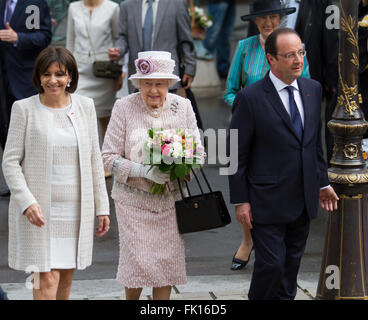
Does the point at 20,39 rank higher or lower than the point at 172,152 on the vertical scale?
lower

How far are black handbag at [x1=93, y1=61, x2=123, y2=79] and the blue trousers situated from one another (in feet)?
27.1

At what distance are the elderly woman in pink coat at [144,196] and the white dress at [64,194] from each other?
1.63 ft

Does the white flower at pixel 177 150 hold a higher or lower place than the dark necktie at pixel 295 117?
lower

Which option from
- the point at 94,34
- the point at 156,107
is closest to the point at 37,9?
the point at 94,34

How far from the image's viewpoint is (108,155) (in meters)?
6.12

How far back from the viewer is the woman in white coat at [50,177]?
217 inches

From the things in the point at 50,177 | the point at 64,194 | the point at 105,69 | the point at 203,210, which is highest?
the point at 50,177

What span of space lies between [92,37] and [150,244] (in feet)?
15.3

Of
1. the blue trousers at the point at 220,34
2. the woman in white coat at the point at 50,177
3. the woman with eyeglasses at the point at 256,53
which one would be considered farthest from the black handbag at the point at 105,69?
the blue trousers at the point at 220,34

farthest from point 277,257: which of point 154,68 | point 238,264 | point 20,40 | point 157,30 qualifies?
point 20,40

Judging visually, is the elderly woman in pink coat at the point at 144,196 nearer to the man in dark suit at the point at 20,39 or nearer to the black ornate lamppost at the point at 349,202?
the black ornate lamppost at the point at 349,202

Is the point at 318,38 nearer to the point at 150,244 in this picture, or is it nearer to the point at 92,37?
the point at 92,37

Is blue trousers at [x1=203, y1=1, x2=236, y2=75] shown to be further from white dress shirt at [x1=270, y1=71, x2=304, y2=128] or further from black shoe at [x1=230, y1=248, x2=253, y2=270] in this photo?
white dress shirt at [x1=270, y1=71, x2=304, y2=128]

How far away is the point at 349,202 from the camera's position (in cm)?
637
